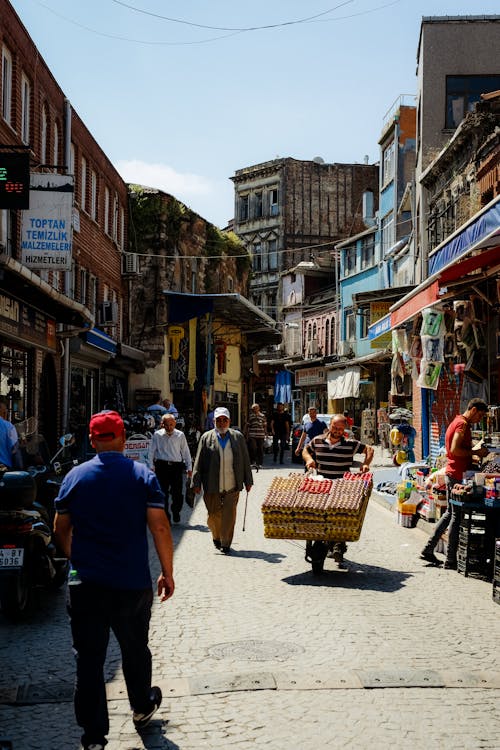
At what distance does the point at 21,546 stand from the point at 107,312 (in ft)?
65.1

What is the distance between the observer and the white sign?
1697 centimetres

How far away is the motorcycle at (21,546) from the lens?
7.23 m

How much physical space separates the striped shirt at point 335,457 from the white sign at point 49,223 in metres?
8.12

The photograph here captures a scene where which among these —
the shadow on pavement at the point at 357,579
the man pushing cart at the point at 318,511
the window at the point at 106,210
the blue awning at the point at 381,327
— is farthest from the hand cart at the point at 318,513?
the window at the point at 106,210

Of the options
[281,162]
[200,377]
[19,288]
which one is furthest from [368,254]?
[19,288]

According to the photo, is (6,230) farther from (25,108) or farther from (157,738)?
(157,738)

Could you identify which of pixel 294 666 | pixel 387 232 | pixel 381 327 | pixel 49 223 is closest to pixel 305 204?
pixel 387 232

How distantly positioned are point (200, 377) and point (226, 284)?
780 cm

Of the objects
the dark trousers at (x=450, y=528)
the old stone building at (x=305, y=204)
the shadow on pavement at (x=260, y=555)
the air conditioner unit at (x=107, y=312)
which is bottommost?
the shadow on pavement at (x=260, y=555)

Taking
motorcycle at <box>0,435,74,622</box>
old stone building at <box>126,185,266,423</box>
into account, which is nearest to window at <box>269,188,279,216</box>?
old stone building at <box>126,185,266,423</box>

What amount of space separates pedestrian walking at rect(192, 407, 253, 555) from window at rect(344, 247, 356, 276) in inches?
1501

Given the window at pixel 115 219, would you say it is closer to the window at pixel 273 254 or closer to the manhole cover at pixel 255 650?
the manhole cover at pixel 255 650

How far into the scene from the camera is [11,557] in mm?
7184

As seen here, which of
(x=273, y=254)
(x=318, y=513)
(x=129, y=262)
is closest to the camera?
(x=318, y=513)
